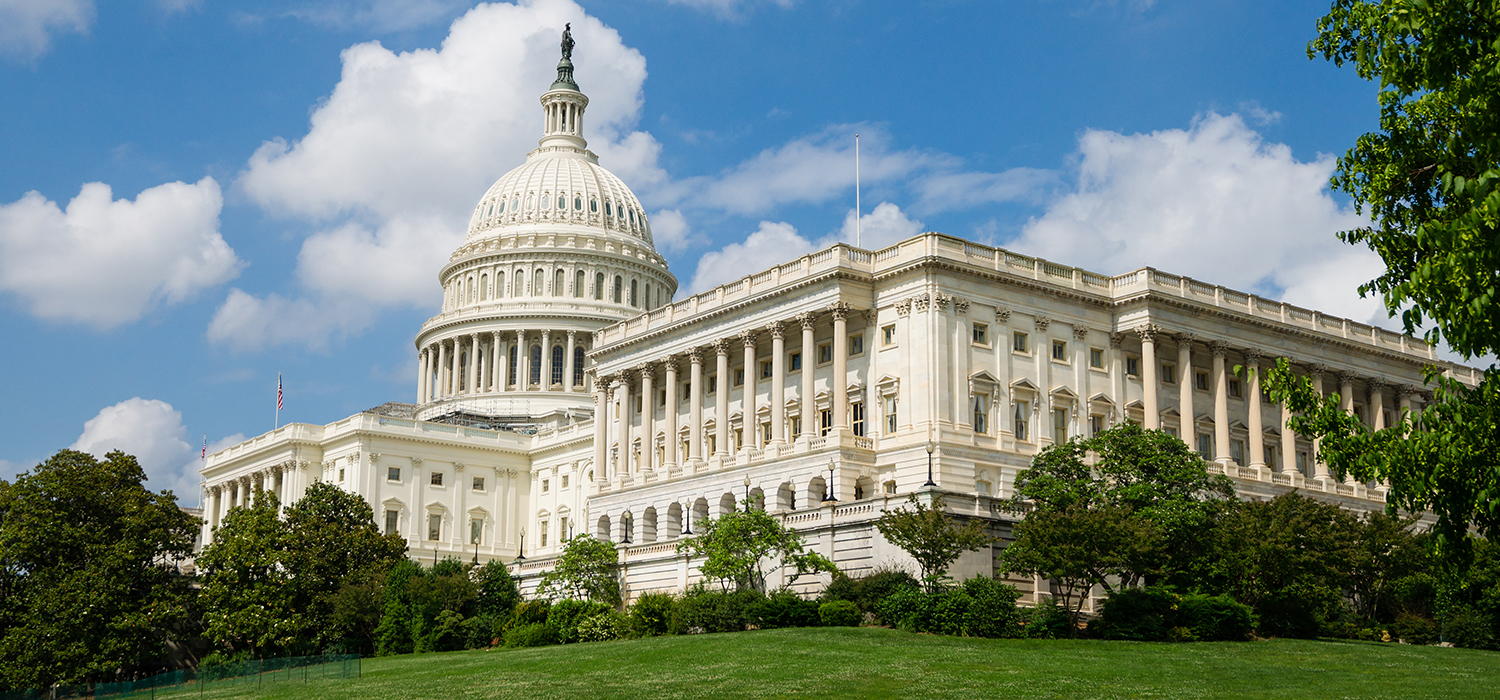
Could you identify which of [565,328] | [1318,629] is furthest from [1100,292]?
[565,328]

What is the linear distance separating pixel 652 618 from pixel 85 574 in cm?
2543

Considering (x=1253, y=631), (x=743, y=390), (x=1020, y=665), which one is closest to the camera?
(x=1020, y=665)

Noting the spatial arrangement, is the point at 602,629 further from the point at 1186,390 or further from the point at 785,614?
the point at 1186,390

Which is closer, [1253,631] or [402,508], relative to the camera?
[1253,631]

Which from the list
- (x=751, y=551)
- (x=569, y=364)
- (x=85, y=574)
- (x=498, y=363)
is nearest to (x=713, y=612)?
(x=751, y=551)

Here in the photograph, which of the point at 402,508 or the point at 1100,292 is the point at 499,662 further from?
the point at 402,508

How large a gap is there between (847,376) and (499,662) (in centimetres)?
3393

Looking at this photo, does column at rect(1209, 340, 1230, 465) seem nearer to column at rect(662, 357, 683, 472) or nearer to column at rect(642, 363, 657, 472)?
column at rect(662, 357, 683, 472)

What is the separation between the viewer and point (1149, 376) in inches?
3155

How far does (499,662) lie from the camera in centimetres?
4988

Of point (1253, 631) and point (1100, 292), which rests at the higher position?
point (1100, 292)

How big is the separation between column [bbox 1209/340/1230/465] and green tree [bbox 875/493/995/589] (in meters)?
32.4

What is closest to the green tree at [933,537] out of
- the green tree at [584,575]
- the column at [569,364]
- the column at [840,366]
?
the green tree at [584,575]

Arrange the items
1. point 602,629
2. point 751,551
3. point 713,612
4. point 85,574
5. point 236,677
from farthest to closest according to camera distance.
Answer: point 85,574 → point 751,551 → point 602,629 → point 713,612 → point 236,677
